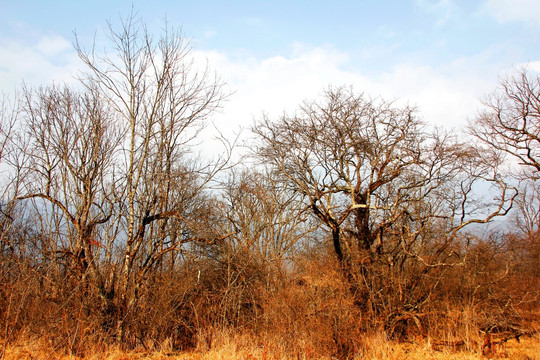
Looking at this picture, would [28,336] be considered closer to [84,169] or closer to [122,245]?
[122,245]

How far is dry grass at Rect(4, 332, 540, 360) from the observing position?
6457 millimetres

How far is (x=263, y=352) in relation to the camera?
667cm

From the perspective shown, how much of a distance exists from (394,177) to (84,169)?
323 inches

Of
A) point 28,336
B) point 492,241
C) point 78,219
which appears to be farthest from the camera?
point 492,241

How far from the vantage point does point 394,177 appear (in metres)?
9.92

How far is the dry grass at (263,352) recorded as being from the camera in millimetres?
6457

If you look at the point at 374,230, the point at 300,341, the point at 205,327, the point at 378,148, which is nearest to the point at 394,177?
the point at 378,148

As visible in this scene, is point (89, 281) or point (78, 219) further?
point (78, 219)

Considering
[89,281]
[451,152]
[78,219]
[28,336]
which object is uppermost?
[451,152]

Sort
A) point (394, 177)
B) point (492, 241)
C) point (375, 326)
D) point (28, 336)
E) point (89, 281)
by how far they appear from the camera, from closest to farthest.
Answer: point (28, 336), point (89, 281), point (375, 326), point (394, 177), point (492, 241)

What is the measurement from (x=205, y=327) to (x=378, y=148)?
6.69 meters

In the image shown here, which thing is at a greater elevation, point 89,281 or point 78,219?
point 78,219

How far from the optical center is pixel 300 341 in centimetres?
713

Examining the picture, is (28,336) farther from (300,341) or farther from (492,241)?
(492,241)
